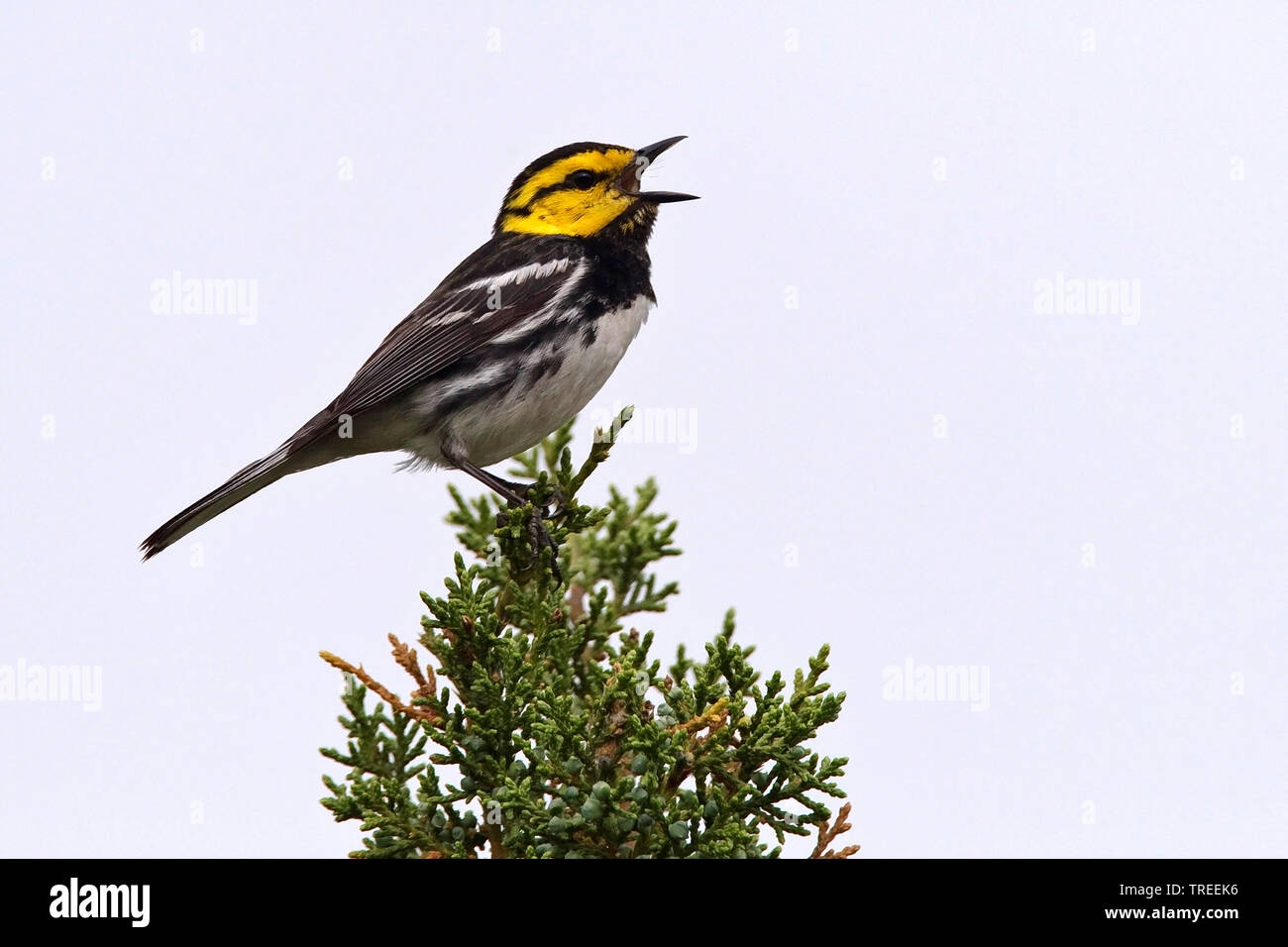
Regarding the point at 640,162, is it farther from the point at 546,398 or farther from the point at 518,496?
the point at 518,496

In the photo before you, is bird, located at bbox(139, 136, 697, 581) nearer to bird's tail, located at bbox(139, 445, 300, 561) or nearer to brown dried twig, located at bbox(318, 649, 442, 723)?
bird's tail, located at bbox(139, 445, 300, 561)

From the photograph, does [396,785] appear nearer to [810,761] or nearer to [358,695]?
[358,695]

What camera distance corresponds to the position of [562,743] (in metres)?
4.61

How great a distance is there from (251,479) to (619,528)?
1.85 meters

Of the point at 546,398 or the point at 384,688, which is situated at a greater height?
the point at 546,398

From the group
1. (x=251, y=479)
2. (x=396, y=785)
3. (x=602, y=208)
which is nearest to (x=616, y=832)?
(x=396, y=785)

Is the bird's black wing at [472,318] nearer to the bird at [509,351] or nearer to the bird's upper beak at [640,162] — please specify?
the bird at [509,351]

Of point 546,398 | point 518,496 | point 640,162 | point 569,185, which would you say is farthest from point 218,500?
point 640,162

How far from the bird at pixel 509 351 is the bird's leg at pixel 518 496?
0.04 feet

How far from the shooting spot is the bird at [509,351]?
6.43m

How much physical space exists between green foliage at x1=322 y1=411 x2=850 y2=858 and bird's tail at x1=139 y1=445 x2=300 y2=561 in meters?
1.58

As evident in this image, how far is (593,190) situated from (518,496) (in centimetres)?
183

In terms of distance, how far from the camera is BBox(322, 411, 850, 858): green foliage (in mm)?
4480

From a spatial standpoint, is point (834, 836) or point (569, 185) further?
point (569, 185)
